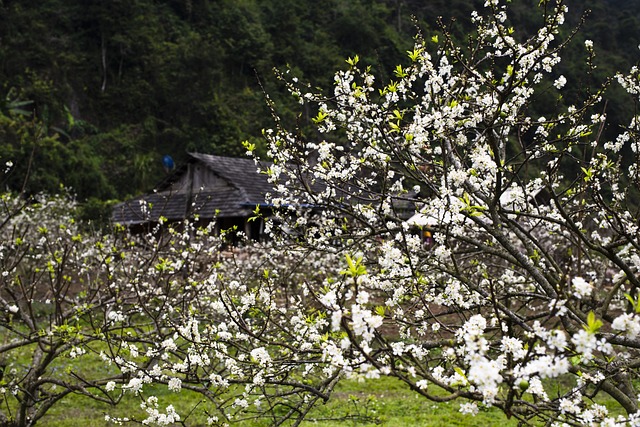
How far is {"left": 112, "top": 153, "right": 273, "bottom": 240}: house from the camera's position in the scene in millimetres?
19281

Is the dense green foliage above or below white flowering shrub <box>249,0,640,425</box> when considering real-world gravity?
above

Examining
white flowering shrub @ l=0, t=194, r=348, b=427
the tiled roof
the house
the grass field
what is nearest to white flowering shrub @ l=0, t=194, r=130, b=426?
white flowering shrub @ l=0, t=194, r=348, b=427

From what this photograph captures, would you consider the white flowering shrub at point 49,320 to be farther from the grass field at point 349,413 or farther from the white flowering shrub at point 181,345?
the grass field at point 349,413

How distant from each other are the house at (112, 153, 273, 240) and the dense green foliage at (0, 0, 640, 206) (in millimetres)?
4778

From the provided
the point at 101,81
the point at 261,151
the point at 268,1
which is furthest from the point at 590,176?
the point at 268,1

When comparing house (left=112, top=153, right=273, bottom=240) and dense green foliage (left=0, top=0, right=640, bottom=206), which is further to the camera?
dense green foliage (left=0, top=0, right=640, bottom=206)

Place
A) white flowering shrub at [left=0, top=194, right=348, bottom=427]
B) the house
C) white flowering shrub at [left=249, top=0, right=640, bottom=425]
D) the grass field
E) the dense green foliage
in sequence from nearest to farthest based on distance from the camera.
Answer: white flowering shrub at [left=249, top=0, right=640, bottom=425]
white flowering shrub at [left=0, top=194, right=348, bottom=427]
the grass field
the house
the dense green foliage

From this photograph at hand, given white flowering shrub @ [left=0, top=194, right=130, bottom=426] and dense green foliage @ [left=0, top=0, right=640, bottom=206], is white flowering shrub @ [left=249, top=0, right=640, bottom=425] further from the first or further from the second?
dense green foliage @ [left=0, top=0, right=640, bottom=206]

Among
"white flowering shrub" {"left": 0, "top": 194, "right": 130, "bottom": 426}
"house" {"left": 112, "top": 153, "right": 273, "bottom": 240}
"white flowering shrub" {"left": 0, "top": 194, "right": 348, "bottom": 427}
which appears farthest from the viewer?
"house" {"left": 112, "top": 153, "right": 273, "bottom": 240}

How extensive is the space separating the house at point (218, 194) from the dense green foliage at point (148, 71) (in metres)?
4.78

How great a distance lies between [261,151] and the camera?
2975cm

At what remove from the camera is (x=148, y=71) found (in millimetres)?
34562

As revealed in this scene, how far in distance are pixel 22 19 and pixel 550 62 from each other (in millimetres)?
35645

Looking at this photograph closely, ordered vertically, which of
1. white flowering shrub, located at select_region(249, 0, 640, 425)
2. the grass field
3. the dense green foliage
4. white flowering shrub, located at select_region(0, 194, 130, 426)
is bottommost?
the grass field
